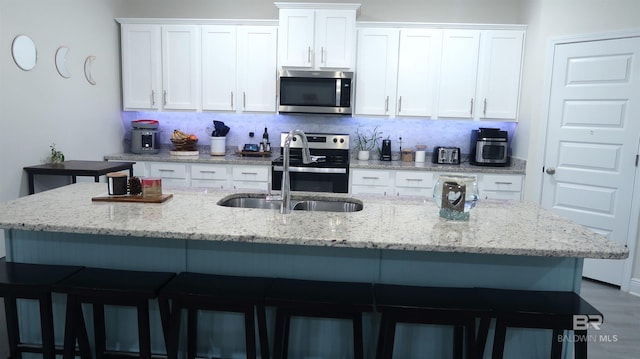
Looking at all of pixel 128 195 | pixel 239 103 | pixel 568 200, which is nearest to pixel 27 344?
pixel 128 195

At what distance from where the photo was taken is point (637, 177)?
3.54 m

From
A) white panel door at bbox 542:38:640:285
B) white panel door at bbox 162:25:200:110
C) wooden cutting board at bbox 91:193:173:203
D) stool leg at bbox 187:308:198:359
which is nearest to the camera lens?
stool leg at bbox 187:308:198:359

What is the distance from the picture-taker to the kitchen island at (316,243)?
1.68 m

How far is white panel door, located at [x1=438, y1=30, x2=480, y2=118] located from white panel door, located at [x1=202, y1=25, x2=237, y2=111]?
2215 millimetres

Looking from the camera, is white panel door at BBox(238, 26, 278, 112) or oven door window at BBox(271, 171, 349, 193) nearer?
oven door window at BBox(271, 171, 349, 193)

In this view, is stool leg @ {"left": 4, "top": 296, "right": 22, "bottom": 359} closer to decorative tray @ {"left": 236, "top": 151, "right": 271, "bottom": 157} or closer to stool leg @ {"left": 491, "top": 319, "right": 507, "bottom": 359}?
stool leg @ {"left": 491, "top": 319, "right": 507, "bottom": 359}

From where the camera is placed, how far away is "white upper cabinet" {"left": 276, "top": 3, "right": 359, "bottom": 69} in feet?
14.1

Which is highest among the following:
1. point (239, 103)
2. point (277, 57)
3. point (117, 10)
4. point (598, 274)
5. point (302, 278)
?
point (117, 10)

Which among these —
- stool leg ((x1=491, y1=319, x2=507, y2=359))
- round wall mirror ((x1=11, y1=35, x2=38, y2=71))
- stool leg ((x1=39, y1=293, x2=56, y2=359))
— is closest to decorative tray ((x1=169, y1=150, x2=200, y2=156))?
round wall mirror ((x1=11, y1=35, x2=38, y2=71))

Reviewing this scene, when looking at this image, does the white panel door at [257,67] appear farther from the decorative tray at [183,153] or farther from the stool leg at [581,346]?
the stool leg at [581,346]

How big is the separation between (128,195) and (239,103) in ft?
8.23

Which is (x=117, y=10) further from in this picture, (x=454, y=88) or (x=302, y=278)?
(x=302, y=278)

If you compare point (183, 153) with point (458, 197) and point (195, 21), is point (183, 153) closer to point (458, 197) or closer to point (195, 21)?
point (195, 21)

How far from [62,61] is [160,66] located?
3.19ft
